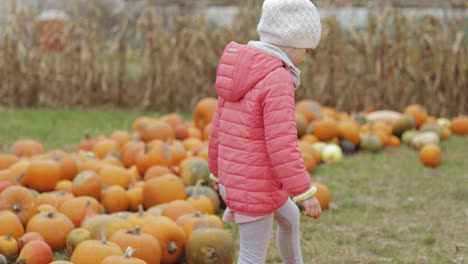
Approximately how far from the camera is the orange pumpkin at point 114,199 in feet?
16.3

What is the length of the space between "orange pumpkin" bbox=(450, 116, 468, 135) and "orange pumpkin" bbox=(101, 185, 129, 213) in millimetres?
4963

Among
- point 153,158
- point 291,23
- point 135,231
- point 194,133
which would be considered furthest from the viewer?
point 194,133

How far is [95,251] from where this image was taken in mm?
3646

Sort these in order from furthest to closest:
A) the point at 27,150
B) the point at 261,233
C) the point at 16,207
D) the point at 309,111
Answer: the point at 309,111 → the point at 27,150 → the point at 16,207 → the point at 261,233

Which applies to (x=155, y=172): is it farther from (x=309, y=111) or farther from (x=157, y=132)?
(x=309, y=111)

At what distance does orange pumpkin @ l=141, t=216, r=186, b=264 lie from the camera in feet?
13.3

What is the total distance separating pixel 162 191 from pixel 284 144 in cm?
194

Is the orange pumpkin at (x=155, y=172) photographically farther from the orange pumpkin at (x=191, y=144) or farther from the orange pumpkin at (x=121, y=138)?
the orange pumpkin at (x=121, y=138)

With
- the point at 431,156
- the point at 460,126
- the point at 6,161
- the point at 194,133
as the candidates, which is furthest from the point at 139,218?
the point at 460,126

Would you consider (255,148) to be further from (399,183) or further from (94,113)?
(94,113)

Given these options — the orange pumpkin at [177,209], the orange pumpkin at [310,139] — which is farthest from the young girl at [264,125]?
the orange pumpkin at [310,139]

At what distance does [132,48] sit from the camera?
10711 mm

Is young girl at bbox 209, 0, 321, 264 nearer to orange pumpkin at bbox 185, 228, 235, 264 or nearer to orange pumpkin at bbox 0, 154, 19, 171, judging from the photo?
orange pumpkin at bbox 185, 228, 235, 264

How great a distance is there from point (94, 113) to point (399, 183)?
206 inches
